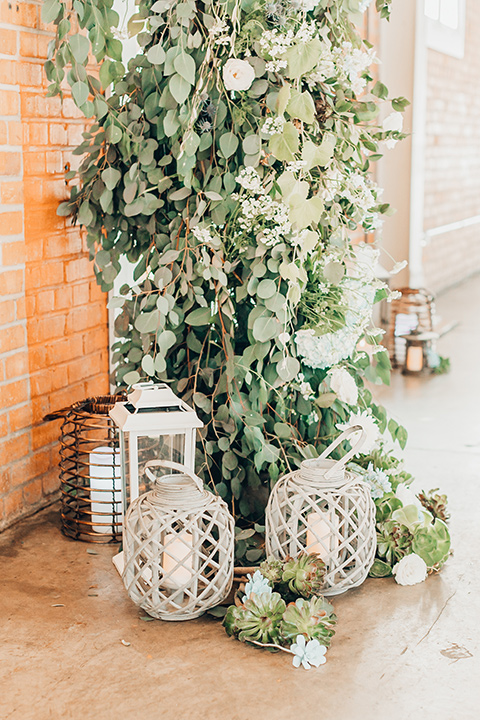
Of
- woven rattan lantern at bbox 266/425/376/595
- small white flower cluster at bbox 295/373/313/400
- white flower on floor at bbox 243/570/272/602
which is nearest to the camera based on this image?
white flower on floor at bbox 243/570/272/602

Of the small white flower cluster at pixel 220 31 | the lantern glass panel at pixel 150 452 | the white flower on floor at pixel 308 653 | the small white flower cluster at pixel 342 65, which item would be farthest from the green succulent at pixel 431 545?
the small white flower cluster at pixel 220 31

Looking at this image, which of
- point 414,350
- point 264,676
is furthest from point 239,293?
point 414,350

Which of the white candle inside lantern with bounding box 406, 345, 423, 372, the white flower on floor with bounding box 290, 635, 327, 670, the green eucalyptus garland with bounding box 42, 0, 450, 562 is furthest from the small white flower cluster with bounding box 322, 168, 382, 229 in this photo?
the white candle inside lantern with bounding box 406, 345, 423, 372

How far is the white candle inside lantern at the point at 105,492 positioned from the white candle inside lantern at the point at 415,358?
7.42 feet

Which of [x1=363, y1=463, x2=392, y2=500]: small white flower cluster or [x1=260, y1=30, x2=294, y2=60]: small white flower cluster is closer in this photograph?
[x1=260, y1=30, x2=294, y2=60]: small white flower cluster

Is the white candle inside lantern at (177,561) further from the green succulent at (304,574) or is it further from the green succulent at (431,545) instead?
the green succulent at (431,545)

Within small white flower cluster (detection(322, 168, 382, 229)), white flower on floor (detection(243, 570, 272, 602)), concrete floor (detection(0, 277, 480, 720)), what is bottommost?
concrete floor (detection(0, 277, 480, 720))

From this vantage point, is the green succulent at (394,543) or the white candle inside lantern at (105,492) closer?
the green succulent at (394,543)

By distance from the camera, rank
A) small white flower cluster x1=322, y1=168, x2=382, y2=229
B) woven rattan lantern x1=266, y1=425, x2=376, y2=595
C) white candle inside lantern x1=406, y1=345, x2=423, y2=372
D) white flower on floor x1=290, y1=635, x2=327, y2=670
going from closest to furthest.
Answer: white flower on floor x1=290, y1=635, x2=327, y2=670
woven rattan lantern x1=266, y1=425, x2=376, y2=595
small white flower cluster x1=322, y1=168, x2=382, y2=229
white candle inside lantern x1=406, y1=345, x2=423, y2=372

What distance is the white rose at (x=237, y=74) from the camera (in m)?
1.75

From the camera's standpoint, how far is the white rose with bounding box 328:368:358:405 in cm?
194

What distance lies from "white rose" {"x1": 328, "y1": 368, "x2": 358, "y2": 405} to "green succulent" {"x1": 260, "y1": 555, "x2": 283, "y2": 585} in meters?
0.40

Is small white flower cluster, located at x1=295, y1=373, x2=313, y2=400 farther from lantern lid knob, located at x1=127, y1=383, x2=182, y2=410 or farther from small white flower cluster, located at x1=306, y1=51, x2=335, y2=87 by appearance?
small white flower cluster, located at x1=306, y1=51, x2=335, y2=87

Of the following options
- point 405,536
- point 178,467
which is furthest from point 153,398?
point 405,536
